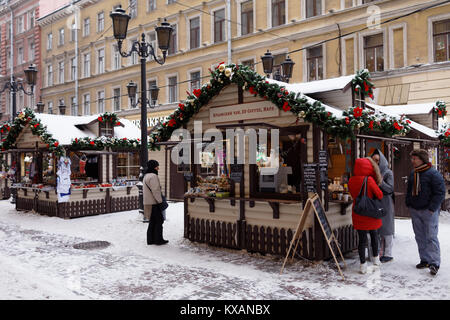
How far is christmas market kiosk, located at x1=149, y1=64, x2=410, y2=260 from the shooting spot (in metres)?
7.29

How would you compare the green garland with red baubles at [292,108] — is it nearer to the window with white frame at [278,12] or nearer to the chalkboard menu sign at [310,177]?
the chalkboard menu sign at [310,177]

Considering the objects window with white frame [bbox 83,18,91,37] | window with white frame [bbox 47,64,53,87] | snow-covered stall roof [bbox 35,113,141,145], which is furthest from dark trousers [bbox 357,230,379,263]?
window with white frame [bbox 47,64,53,87]

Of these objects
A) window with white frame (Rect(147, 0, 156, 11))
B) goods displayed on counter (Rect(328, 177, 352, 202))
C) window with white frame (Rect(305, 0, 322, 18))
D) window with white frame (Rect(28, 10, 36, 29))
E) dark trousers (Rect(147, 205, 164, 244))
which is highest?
window with white frame (Rect(28, 10, 36, 29))

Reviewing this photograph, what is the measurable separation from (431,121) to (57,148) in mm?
11693

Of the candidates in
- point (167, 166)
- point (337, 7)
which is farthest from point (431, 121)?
point (167, 166)

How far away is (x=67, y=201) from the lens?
45.5 ft

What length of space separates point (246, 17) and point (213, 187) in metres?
15.1

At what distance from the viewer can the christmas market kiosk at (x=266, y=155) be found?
23.9ft

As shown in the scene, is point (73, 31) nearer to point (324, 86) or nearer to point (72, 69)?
point (72, 69)

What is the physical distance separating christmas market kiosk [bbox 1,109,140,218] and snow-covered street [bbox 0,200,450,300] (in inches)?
154

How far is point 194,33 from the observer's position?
78.6ft

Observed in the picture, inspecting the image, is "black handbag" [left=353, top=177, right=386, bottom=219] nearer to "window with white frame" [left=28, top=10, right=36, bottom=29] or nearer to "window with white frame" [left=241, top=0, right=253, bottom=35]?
"window with white frame" [left=241, top=0, right=253, bottom=35]

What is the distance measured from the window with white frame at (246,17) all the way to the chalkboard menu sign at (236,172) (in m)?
14.7

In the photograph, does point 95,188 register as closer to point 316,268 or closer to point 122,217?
point 122,217
